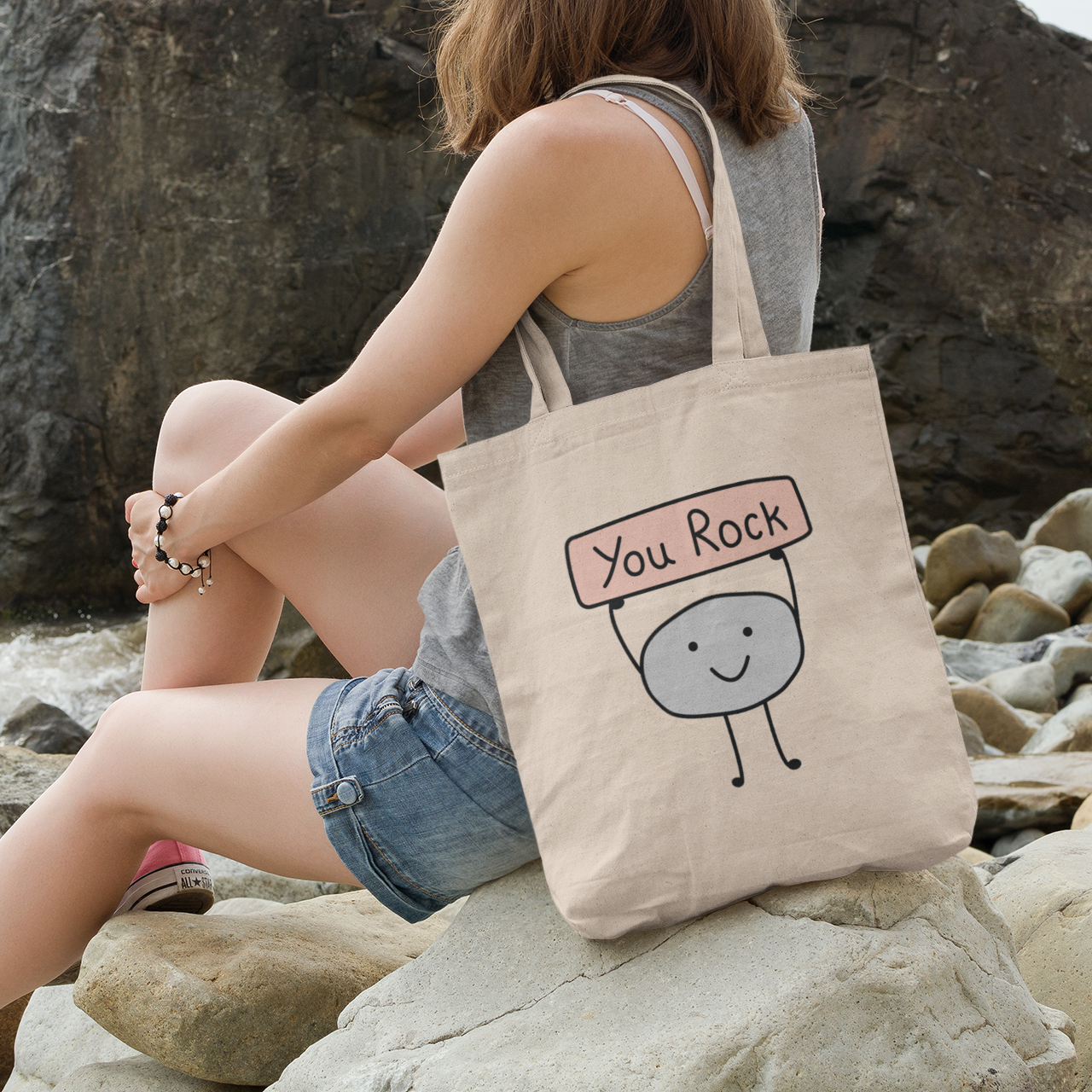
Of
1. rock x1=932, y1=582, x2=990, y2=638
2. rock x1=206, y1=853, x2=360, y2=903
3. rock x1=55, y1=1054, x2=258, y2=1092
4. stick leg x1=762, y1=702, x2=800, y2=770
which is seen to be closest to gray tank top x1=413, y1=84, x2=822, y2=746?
stick leg x1=762, y1=702, x2=800, y2=770

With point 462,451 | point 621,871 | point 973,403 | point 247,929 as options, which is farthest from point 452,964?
point 973,403

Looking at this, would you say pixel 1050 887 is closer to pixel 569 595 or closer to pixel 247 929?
pixel 569 595

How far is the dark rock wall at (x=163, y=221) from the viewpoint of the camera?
5.62 metres

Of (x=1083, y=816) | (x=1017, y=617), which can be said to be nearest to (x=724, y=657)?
(x=1083, y=816)

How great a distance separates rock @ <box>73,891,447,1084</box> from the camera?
4.12 ft

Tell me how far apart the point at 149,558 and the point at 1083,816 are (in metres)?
1.99

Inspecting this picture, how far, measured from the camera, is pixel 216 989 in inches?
50.1

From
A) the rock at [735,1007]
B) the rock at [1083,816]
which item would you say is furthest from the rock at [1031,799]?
the rock at [735,1007]

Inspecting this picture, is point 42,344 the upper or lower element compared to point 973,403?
upper

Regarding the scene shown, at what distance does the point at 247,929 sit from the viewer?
142cm

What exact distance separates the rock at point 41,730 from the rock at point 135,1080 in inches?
94.9

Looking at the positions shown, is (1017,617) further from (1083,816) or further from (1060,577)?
(1083,816)

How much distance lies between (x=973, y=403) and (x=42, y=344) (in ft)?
17.4

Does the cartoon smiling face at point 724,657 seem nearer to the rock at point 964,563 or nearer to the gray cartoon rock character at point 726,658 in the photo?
the gray cartoon rock character at point 726,658
